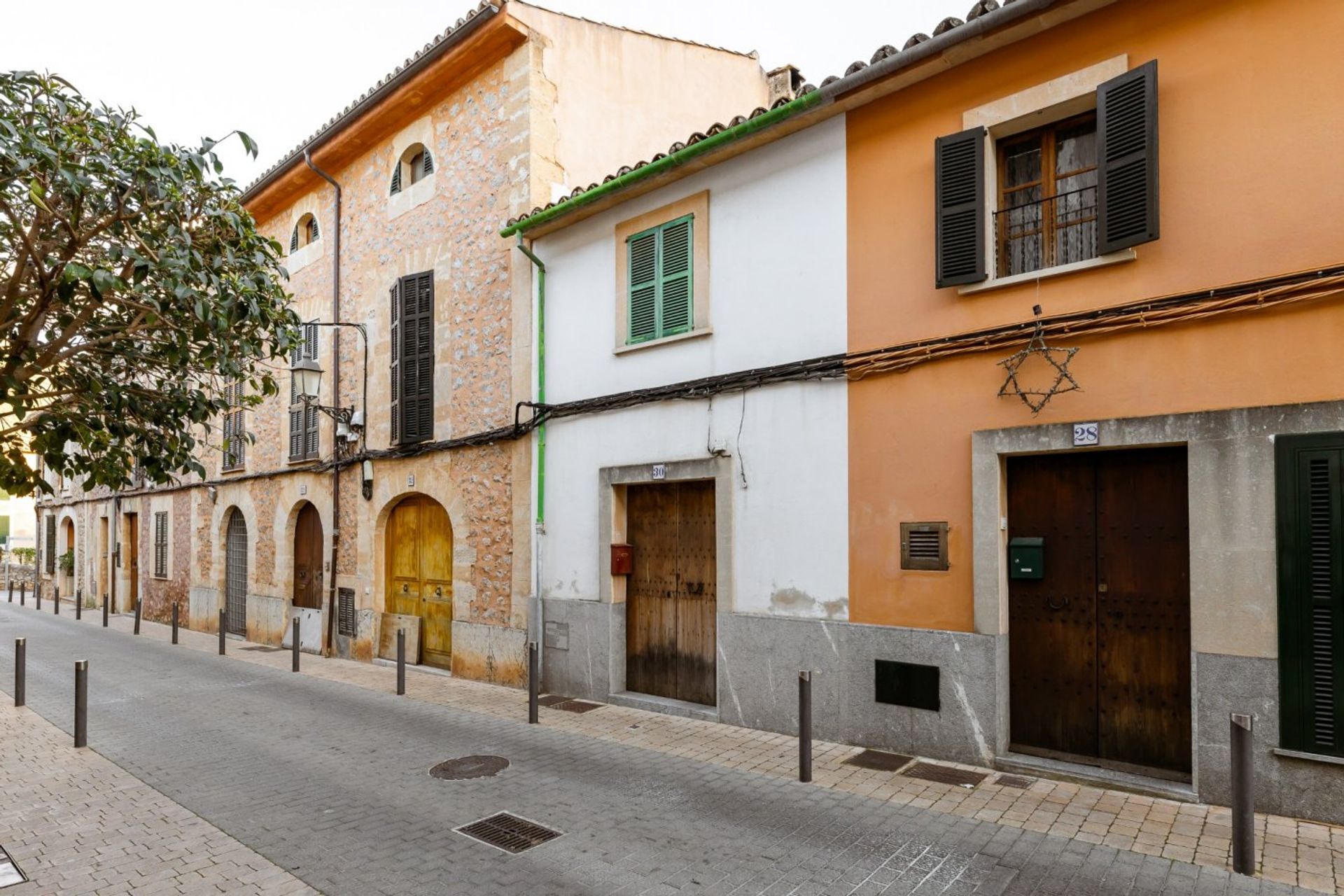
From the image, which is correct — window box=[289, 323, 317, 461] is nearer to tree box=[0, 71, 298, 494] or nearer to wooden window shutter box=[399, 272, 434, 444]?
wooden window shutter box=[399, 272, 434, 444]

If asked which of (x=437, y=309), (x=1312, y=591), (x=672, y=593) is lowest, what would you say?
(x=672, y=593)

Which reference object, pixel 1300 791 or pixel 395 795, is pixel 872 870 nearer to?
pixel 1300 791

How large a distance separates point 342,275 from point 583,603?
28.2ft

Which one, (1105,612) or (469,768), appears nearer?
(1105,612)

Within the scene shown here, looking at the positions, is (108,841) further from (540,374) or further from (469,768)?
(540,374)

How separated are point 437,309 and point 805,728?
8790mm

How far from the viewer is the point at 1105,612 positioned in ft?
20.1

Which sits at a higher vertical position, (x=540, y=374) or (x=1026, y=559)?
(x=540, y=374)

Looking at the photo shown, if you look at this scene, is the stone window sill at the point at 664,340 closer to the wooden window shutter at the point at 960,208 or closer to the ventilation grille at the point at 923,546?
the wooden window shutter at the point at 960,208

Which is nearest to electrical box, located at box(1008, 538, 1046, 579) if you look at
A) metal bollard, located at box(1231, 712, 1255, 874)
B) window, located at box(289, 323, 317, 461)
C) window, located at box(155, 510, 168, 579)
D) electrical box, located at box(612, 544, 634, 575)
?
metal bollard, located at box(1231, 712, 1255, 874)

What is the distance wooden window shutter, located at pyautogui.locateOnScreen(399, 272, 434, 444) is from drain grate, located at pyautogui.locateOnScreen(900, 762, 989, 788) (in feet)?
27.7

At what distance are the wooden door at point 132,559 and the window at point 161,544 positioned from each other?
5.56ft

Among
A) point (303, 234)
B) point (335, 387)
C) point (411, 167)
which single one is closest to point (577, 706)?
point (335, 387)

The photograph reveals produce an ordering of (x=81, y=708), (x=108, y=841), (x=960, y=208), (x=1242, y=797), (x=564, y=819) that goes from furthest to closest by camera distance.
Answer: (x=81, y=708) → (x=960, y=208) → (x=564, y=819) → (x=108, y=841) → (x=1242, y=797)
